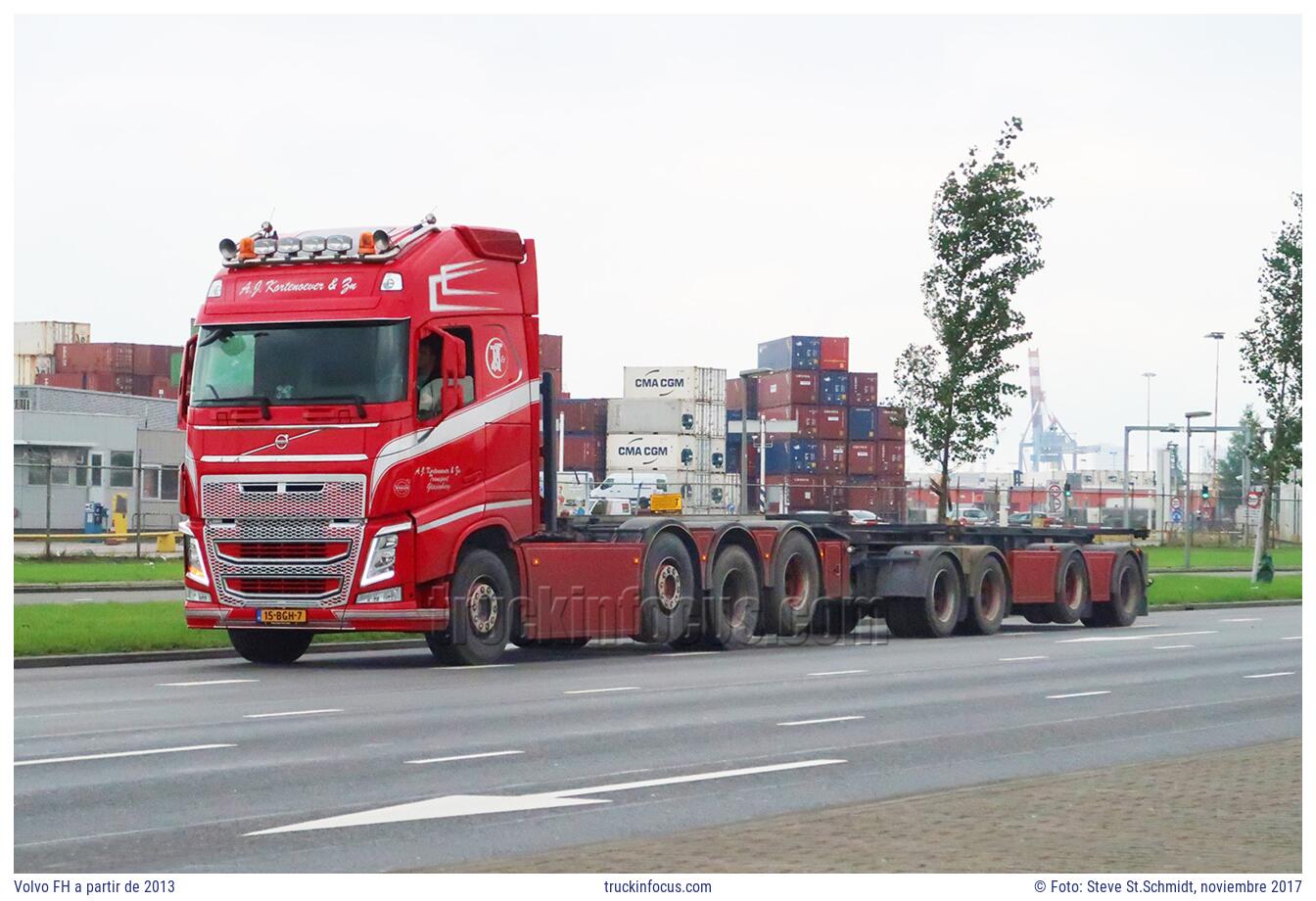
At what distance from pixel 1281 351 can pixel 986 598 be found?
1921 cm

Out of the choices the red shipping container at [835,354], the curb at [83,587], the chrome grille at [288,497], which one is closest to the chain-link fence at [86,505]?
the curb at [83,587]

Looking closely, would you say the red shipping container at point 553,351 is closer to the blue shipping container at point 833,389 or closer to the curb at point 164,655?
the blue shipping container at point 833,389

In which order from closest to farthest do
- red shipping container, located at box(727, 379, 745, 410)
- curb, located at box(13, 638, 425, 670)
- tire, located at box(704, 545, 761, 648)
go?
1. curb, located at box(13, 638, 425, 670)
2. tire, located at box(704, 545, 761, 648)
3. red shipping container, located at box(727, 379, 745, 410)

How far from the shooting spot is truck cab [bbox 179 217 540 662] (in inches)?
780

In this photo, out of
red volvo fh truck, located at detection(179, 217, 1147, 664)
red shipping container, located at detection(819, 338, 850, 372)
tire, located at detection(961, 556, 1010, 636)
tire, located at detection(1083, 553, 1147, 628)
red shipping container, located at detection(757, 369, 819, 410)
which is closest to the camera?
red volvo fh truck, located at detection(179, 217, 1147, 664)

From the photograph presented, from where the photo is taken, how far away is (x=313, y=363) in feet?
65.3

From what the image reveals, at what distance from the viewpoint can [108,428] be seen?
69812 millimetres

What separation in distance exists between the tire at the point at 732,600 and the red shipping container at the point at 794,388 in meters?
62.1

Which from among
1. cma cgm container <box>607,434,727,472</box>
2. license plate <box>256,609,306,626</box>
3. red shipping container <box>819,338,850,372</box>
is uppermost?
red shipping container <box>819,338,850,372</box>

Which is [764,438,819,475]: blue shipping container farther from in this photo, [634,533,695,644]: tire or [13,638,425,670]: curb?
[634,533,695,644]: tire

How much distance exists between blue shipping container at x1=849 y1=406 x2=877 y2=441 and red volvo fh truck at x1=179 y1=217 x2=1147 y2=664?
66044 mm

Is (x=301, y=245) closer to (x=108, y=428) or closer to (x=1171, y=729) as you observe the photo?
(x=1171, y=729)

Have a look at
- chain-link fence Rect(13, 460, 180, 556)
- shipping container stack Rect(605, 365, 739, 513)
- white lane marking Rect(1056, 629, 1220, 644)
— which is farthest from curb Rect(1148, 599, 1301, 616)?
shipping container stack Rect(605, 365, 739, 513)

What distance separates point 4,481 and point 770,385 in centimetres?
7581
